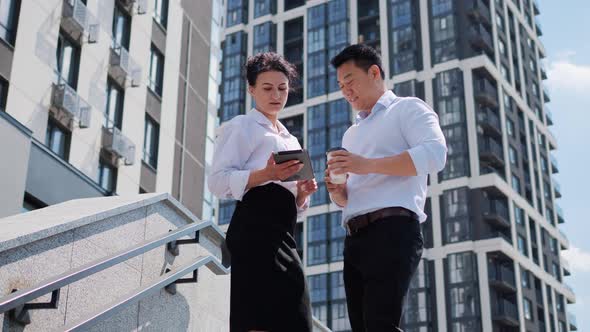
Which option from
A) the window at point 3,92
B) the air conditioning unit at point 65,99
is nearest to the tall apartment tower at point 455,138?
the air conditioning unit at point 65,99

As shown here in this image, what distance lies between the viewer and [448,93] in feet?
188

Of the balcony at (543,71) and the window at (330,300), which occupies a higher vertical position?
the balcony at (543,71)

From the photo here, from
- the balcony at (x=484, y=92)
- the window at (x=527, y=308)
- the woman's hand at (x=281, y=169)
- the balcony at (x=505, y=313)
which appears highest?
the balcony at (x=484, y=92)

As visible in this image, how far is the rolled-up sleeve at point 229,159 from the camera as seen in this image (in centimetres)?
388

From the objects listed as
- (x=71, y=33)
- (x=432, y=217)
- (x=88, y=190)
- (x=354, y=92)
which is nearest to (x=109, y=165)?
(x=88, y=190)

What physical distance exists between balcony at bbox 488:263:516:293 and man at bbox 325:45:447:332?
50.9 meters

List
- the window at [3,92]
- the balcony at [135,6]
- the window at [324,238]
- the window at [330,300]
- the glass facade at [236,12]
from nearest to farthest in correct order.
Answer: the window at [3,92]
the balcony at [135,6]
the window at [330,300]
the window at [324,238]
the glass facade at [236,12]

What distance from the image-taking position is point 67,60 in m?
20.7

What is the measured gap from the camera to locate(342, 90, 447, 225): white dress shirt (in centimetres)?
359

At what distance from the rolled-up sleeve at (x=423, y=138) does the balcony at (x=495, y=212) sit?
52.0 metres

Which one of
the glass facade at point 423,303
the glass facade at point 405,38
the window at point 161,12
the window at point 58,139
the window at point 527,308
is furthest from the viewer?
the glass facade at point 405,38

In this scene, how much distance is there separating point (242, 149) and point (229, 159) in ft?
0.32

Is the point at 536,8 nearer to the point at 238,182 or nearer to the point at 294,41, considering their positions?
the point at 294,41

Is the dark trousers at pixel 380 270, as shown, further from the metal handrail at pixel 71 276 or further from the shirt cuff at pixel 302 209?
the metal handrail at pixel 71 276
